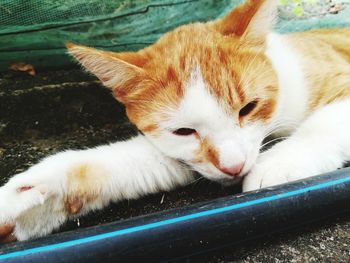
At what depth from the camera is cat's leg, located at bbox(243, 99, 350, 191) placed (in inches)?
52.9

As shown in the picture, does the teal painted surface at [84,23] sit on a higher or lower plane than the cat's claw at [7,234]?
higher

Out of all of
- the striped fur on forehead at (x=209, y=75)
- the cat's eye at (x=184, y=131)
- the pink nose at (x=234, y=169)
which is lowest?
the pink nose at (x=234, y=169)

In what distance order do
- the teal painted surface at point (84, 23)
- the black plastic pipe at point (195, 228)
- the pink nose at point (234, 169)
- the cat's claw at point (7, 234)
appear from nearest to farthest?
1. the black plastic pipe at point (195, 228)
2. the cat's claw at point (7, 234)
3. the pink nose at point (234, 169)
4. the teal painted surface at point (84, 23)

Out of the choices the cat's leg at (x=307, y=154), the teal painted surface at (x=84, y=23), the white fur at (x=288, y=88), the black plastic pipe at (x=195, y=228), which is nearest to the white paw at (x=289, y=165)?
the cat's leg at (x=307, y=154)

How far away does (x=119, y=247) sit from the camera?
40.1 inches

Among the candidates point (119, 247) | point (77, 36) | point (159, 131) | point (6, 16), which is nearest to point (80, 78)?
point (77, 36)

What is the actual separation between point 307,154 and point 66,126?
126 cm

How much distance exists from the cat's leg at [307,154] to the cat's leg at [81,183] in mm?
317

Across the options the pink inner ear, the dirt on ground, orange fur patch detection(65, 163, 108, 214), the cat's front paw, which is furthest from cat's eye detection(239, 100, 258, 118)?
the pink inner ear

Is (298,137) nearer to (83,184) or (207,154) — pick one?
(207,154)

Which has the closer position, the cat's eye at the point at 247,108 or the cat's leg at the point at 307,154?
the cat's leg at the point at 307,154

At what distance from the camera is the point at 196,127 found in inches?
56.4

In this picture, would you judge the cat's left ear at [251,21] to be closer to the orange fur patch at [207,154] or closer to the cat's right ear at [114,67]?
the cat's right ear at [114,67]

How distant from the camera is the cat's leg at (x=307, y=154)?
1343 mm
